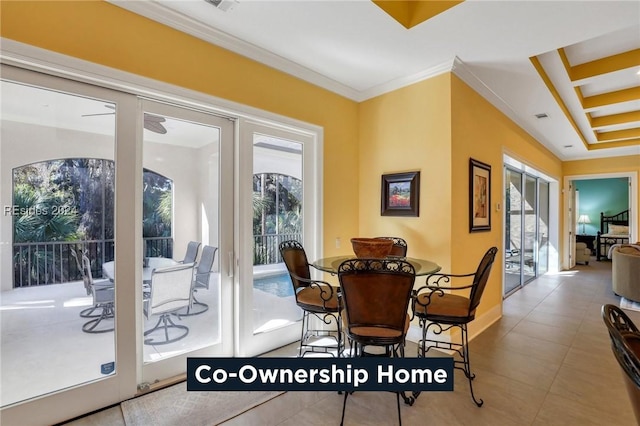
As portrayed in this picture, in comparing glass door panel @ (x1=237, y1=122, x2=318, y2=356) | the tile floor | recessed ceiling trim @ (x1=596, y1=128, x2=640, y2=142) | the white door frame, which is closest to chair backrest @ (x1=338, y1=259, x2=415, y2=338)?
the tile floor

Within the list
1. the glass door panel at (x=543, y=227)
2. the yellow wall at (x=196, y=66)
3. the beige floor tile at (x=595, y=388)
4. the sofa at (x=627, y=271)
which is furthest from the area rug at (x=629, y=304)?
the yellow wall at (x=196, y=66)

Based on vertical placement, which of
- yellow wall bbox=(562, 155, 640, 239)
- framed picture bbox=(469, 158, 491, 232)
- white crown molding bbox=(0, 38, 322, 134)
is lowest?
framed picture bbox=(469, 158, 491, 232)

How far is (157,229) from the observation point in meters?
2.35

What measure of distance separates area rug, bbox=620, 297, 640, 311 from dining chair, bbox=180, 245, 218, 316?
5.94m

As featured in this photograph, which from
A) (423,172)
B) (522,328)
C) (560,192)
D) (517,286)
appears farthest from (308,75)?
(560,192)

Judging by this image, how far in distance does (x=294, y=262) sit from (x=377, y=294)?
42.9 inches

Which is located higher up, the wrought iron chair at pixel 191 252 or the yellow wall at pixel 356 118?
the yellow wall at pixel 356 118

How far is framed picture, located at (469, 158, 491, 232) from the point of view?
10.7ft

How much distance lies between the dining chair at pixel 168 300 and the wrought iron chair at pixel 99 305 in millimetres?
241

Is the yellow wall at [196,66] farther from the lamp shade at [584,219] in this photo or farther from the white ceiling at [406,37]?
the lamp shade at [584,219]

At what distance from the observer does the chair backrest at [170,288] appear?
2359 mm

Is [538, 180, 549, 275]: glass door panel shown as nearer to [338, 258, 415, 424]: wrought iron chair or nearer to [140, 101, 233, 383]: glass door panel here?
[338, 258, 415, 424]: wrought iron chair

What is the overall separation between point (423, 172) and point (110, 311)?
10.1ft

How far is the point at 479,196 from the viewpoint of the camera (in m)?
3.43
